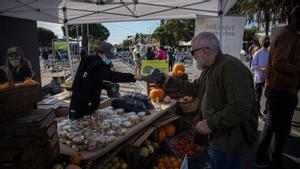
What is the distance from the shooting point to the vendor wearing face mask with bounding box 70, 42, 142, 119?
3326 millimetres

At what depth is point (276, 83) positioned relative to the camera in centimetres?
338

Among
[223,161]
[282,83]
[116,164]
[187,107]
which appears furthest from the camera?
[187,107]

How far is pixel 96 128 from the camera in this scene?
9.50ft

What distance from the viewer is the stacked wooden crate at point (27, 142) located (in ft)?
5.24

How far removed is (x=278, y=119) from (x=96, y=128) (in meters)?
2.24

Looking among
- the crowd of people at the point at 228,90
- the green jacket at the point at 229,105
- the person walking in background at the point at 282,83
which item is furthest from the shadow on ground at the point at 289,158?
the green jacket at the point at 229,105

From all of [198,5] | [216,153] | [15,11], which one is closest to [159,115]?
[216,153]

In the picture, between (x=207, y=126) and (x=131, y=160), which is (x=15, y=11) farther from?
(x=207, y=126)

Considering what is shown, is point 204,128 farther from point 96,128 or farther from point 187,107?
point 187,107

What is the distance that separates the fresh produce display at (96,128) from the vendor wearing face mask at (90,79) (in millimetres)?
149

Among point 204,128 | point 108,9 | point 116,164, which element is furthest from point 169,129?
point 108,9

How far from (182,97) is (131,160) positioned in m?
2.31

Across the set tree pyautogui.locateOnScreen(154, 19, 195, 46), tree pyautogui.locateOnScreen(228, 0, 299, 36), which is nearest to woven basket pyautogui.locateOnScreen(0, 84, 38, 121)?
tree pyautogui.locateOnScreen(228, 0, 299, 36)

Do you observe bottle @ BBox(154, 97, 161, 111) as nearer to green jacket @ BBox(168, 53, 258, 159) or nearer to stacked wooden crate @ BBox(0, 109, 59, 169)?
green jacket @ BBox(168, 53, 258, 159)
